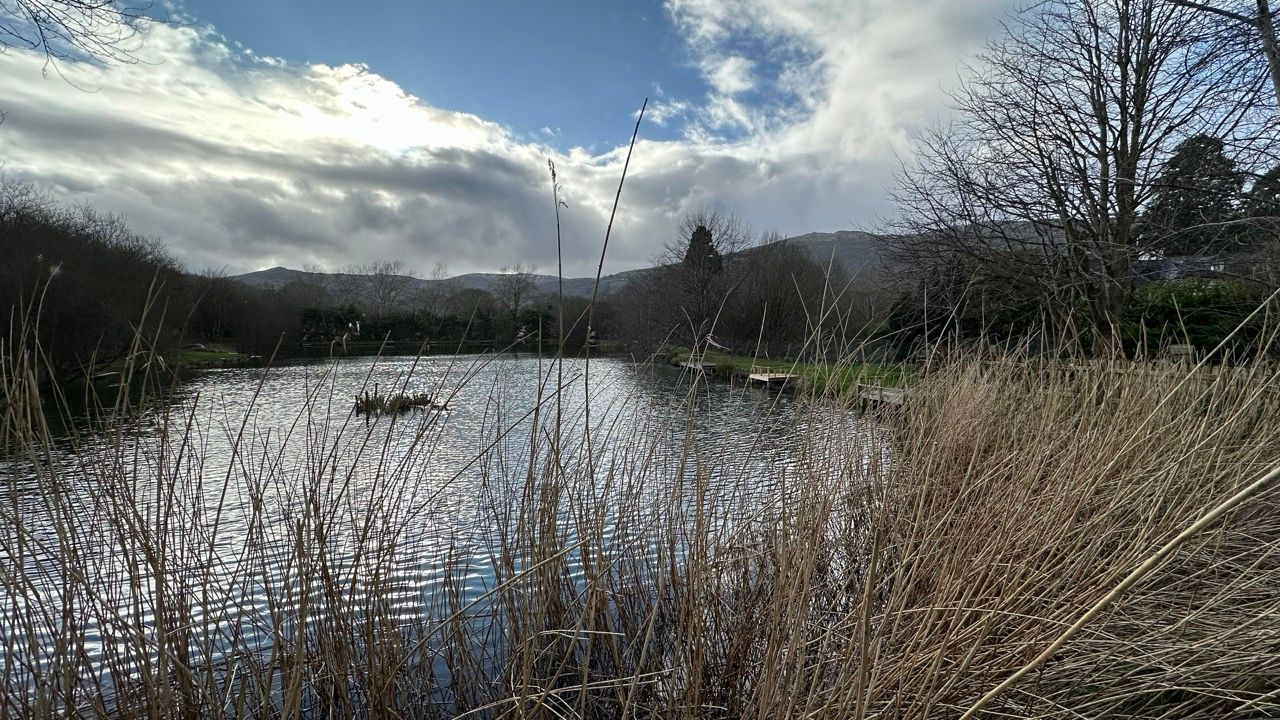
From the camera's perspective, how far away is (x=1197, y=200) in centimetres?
631

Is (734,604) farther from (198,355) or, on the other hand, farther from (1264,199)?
(198,355)

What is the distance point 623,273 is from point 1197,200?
46998 millimetres

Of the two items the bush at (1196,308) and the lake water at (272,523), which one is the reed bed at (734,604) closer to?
the lake water at (272,523)

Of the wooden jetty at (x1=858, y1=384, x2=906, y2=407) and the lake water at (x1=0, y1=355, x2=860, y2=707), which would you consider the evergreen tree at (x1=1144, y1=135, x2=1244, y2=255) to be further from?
the lake water at (x1=0, y1=355, x2=860, y2=707)

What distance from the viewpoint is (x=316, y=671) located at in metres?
2.00

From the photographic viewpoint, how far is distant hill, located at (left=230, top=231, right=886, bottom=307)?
8.91 meters

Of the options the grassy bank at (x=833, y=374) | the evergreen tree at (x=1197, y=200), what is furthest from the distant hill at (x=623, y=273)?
the evergreen tree at (x=1197, y=200)

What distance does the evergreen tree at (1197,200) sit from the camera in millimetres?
5777

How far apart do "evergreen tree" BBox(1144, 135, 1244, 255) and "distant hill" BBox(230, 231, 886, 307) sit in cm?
287

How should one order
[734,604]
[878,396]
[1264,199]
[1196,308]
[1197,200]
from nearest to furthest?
[734,604] < [878,396] < [1264,199] < [1197,200] < [1196,308]

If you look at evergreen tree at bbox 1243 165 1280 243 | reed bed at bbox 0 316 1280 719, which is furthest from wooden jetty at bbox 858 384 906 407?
evergreen tree at bbox 1243 165 1280 243

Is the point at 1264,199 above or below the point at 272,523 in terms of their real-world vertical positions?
above

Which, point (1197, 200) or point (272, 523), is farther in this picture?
point (1197, 200)

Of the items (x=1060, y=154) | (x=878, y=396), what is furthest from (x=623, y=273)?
(x=878, y=396)
